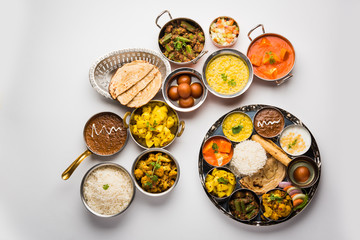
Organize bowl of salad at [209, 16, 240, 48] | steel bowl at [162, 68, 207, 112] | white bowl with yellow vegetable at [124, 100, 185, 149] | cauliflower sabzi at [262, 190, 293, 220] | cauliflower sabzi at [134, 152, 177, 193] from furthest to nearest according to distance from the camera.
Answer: bowl of salad at [209, 16, 240, 48] < steel bowl at [162, 68, 207, 112] < white bowl with yellow vegetable at [124, 100, 185, 149] < cauliflower sabzi at [134, 152, 177, 193] < cauliflower sabzi at [262, 190, 293, 220]

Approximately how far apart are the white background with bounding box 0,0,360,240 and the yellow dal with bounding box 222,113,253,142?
8.8 inches

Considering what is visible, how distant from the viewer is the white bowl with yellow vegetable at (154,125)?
382 centimetres

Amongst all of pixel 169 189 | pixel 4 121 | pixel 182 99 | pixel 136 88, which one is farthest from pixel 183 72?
pixel 4 121

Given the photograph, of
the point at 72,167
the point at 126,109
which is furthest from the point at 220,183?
the point at 72,167

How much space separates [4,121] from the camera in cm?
416

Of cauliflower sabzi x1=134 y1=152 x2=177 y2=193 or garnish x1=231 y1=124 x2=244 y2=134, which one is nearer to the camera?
cauliflower sabzi x1=134 y1=152 x2=177 y2=193

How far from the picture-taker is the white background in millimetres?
3939

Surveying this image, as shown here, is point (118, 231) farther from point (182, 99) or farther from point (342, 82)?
point (342, 82)

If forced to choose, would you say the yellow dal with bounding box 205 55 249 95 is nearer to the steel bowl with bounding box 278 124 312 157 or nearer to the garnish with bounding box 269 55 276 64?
the garnish with bounding box 269 55 276 64

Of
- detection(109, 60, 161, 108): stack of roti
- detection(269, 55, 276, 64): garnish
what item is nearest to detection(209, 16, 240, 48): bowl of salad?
detection(269, 55, 276, 64): garnish

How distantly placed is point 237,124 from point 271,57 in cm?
96

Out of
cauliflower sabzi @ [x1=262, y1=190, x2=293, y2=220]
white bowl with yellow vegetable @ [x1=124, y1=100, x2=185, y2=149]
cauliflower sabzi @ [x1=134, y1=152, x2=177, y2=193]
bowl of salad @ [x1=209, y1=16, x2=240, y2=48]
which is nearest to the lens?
cauliflower sabzi @ [x1=262, y1=190, x2=293, y2=220]

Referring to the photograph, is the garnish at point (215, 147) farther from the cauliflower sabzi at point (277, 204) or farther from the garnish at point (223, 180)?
the cauliflower sabzi at point (277, 204)

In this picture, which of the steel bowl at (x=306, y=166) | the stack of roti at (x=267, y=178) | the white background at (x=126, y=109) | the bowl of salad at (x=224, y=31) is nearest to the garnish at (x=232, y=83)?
the white background at (x=126, y=109)
